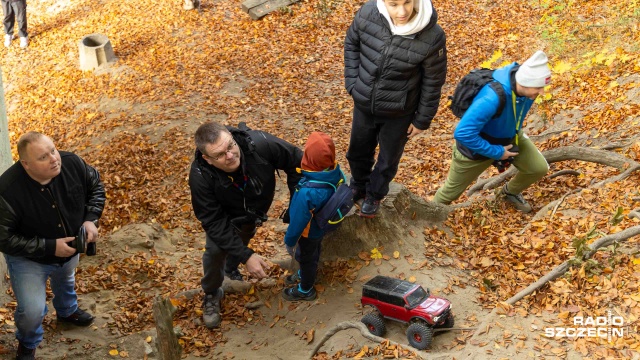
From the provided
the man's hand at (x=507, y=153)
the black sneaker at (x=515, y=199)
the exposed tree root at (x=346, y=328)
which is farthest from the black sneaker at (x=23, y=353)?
the black sneaker at (x=515, y=199)

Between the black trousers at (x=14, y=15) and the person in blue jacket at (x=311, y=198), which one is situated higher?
the person in blue jacket at (x=311, y=198)

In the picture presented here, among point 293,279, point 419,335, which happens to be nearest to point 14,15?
point 293,279

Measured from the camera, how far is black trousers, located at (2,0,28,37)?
547 inches

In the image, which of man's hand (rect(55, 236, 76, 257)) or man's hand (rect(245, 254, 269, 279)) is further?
man's hand (rect(245, 254, 269, 279))

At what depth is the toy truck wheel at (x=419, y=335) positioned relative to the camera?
449 cm

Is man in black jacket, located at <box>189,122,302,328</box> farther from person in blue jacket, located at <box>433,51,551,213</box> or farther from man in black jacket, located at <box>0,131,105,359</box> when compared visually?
person in blue jacket, located at <box>433,51,551,213</box>

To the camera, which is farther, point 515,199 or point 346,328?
point 515,199

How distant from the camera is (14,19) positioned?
47.2 ft

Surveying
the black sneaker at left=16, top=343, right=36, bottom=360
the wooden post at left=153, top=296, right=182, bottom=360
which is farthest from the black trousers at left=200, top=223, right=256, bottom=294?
the black sneaker at left=16, top=343, right=36, bottom=360

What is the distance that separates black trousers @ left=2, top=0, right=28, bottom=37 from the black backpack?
41.0 feet

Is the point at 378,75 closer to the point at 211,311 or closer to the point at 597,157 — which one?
the point at 211,311

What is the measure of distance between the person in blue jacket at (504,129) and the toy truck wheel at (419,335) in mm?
1860

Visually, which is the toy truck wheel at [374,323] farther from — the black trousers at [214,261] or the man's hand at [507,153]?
the man's hand at [507,153]

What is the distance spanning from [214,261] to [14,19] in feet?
40.0
